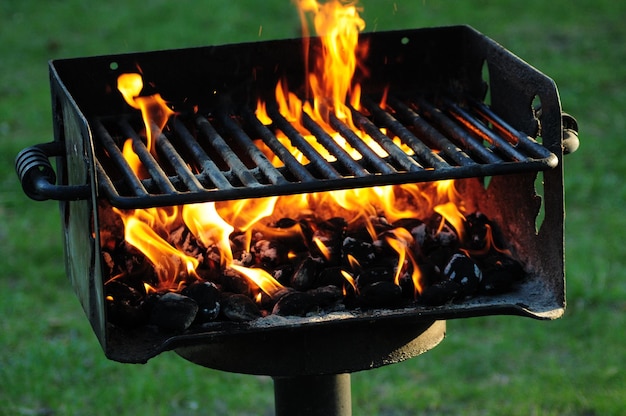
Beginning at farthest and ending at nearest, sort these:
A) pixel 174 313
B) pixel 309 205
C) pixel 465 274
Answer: pixel 309 205
pixel 465 274
pixel 174 313

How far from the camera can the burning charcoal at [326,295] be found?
7.18ft

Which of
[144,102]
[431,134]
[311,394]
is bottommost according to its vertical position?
[311,394]

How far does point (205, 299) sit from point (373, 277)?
1.20ft

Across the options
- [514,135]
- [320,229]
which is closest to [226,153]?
[320,229]

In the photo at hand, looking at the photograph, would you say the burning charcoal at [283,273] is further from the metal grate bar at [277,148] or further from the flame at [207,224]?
the metal grate bar at [277,148]

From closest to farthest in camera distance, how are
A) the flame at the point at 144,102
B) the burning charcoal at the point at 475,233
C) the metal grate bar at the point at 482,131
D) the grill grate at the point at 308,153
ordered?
1. the grill grate at the point at 308,153
2. the metal grate bar at the point at 482,131
3. the burning charcoal at the point at 475,233
4. the flame at the point at 144,102

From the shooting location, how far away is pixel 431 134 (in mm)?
2467

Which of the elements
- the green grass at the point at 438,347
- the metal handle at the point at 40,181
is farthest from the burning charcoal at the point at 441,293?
the green grass at the point at 438,347

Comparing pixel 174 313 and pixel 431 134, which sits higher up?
pixel 431 134

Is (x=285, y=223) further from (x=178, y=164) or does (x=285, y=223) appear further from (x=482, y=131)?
(x=482, y=131)

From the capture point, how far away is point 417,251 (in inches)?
95.3

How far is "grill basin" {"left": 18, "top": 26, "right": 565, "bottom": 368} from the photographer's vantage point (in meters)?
2.09

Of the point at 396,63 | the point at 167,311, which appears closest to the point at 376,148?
the point at 396,63

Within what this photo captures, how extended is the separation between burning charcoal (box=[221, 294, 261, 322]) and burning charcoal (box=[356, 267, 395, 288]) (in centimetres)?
24
